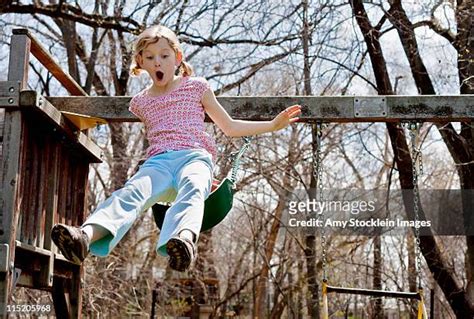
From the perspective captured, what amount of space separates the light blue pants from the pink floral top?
7 cm

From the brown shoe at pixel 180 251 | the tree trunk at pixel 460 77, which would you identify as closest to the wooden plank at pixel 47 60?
the brown shoe at pixel 180 251

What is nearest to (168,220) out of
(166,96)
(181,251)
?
(181,251)

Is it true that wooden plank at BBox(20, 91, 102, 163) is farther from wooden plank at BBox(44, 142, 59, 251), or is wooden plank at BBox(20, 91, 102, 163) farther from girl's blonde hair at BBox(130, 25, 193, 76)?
girl's blonde hair at BBox(130, 25, 193, 76)

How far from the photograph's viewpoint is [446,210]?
891 cm

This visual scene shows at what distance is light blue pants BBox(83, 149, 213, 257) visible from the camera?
8.09 ft

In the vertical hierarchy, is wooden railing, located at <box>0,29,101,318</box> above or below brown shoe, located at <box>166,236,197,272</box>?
above

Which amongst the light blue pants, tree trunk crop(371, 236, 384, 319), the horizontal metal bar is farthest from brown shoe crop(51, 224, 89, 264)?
tree trunk crop(371, 236, 384, 319)

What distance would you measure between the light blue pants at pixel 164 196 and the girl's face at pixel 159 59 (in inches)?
15.1

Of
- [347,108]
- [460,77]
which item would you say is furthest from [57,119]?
[460,77]

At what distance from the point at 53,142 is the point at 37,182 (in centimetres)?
27

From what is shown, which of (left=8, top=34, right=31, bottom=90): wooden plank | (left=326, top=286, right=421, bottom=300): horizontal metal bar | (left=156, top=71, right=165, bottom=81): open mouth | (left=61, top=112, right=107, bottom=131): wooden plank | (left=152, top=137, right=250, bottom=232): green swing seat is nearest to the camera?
(left=152, top=137, right=250, bottom=232): green swing seat

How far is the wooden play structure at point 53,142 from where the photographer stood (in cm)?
307

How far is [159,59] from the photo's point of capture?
115 inches

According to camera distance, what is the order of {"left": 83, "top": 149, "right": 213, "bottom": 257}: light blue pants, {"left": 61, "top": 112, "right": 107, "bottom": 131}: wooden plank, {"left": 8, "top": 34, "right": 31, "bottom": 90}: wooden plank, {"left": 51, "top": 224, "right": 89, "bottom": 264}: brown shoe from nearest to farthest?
1. {"left": 51, "top": 224, "right": 89, "bottom": 264}: brown shoe
2. {"left": 83, "top": 149, "right": 213, "bottom": 257}: light blue pants
3. {"left": 8, "top": 34, "right": 31, "bottom": 90}: wooden plank
4. {"left": 61, "top": 112, "right": 107, "bottom": 131}: wooden plank
